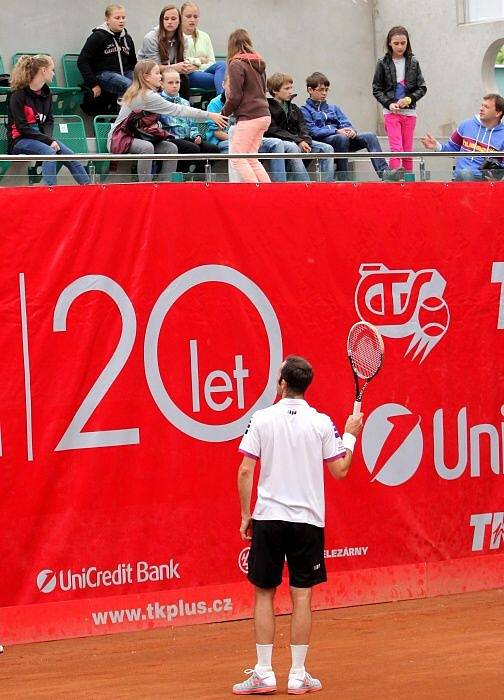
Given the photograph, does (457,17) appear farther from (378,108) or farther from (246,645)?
(246,645)

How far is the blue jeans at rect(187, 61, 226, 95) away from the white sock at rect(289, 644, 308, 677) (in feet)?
27.7

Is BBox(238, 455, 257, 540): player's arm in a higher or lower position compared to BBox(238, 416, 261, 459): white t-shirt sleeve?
lower

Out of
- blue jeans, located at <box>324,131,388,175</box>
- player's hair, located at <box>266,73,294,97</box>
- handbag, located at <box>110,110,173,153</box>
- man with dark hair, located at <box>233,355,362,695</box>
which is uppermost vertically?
player's hair, located at <box>266,73,294,97</box>

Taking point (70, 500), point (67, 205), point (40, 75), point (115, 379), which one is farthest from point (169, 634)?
point (40, 75)

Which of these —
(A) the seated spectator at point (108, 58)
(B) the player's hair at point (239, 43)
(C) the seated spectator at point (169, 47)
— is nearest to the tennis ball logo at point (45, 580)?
(B) the player's hair at point (239, 43)

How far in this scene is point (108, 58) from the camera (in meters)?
13.7

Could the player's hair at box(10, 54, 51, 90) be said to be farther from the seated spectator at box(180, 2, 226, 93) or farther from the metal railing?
the seated spectator at box(180, 2, 226, 93)

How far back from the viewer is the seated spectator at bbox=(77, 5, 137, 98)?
13633mm

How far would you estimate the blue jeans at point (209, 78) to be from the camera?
14.3 metres

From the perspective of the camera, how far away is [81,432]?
8695 mm

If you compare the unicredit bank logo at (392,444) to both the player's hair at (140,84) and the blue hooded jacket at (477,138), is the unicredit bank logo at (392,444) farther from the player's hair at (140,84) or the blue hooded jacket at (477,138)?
the player's hair at (140,84)

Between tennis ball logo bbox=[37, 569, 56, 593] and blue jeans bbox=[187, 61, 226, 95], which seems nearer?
tennis ball logo bbox=[37, 569, 56, 593]

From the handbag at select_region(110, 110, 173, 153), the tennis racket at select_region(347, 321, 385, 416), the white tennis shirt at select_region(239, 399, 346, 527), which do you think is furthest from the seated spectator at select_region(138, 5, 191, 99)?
the white tennis shirt at select_region(239, 399, 346, 527)

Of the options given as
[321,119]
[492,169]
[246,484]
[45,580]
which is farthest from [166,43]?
[246,484]
